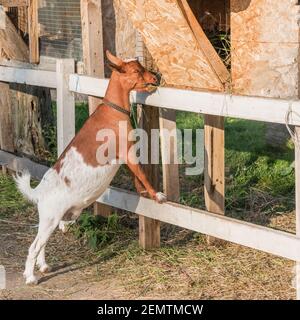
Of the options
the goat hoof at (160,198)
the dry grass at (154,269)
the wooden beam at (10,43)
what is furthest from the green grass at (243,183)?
the wooden beam at (10,43)

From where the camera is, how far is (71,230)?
7359 mm

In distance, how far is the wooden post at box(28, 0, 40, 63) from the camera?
865 centimetres

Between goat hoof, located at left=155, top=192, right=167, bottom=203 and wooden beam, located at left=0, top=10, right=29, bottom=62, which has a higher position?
wooden beam, located at left=0, top=10, right=29, bottom=62

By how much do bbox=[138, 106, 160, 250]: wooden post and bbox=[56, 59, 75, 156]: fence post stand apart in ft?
2.94

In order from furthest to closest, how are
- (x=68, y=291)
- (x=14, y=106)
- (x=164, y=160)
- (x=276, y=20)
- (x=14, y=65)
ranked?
(x=14, y=106), (x=14, y=65), (x=164, y=160), (x=68, y=291), (x=276, y=20)

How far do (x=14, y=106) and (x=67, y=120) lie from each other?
102 inches

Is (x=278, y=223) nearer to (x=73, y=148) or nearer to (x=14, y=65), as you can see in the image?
(x=73, y=148)

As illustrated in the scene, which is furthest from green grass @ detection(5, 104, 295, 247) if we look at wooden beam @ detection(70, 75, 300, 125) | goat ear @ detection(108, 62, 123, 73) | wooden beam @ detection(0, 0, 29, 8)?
wooden beam @ detection(0, 0, 29, 8)

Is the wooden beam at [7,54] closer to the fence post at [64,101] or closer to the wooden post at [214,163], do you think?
the fence post at [64,101]

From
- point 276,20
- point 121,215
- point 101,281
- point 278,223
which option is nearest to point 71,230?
point 121,215

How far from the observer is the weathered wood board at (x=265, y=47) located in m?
5.30

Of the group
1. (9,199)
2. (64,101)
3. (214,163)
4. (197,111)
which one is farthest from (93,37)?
(9,199)

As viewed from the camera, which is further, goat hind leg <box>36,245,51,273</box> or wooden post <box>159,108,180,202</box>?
wooden post <box>159,108,180,202</box>
